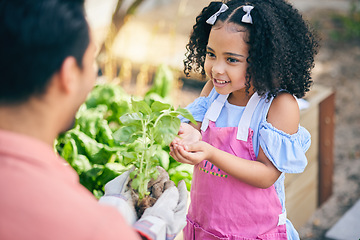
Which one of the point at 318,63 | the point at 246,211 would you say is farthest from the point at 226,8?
the point at 318,63

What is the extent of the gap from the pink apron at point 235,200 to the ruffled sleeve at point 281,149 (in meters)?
0.08

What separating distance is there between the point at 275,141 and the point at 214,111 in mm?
288

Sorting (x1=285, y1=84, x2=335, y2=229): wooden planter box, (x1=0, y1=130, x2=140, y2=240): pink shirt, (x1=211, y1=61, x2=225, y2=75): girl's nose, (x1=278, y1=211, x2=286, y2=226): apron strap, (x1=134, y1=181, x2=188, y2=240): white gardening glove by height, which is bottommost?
(x1=285, y1=84, x2=335, y2=229): wooden planter box

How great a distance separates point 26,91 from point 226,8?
940mm

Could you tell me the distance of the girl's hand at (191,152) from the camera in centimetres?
150

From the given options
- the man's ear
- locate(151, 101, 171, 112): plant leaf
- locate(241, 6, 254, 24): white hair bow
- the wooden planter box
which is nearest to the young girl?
locate(241, 6, 254, 24): white hair bow

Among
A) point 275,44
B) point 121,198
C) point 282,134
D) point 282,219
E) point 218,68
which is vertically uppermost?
point 275,44

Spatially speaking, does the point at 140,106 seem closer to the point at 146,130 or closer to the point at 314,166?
the point at 146,130

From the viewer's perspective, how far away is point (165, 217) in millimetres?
1346

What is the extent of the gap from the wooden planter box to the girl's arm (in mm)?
1304

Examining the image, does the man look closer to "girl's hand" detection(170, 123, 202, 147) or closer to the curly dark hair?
"girl's hand" detection(170, 123, 202, 147)

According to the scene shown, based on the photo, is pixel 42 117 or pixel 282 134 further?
pixel 282 134

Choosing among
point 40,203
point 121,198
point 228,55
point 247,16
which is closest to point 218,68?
point 228,55

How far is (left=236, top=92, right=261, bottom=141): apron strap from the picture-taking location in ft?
5.45
